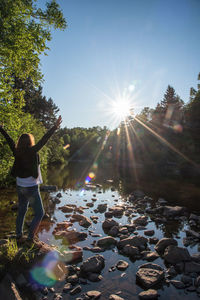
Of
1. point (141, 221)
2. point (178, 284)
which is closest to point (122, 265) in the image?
point (178, 284)

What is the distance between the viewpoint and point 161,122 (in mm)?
65438

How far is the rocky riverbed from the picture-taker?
15.4ft

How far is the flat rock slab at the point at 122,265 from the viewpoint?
230 inches

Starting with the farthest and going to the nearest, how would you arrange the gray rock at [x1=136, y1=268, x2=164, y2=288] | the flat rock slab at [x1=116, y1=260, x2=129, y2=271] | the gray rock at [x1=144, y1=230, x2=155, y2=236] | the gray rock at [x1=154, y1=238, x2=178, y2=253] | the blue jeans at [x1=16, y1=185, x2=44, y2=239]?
the gray rock at [x1=144, y1=230, x2=155, y2=236]
the gray rock at [x1=154, y1=238, x2=178, y2=253]
the flat rock slab at [x1=116, y1=260, x2=129, y2=271]
the blue jeans at [x1=16, y1=185, x2=44, y2=239]
the gray rock at [x1=136, y1=268, x2=164, y2=288]

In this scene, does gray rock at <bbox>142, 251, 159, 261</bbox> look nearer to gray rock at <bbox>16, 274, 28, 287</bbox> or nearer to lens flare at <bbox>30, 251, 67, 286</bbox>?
lens flare at <bbox>30, 251, 67, 286</bbox>

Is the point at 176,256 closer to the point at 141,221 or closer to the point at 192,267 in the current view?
the point at 192,267

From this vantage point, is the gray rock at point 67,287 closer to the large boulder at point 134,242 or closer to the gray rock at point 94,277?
the gray rock at point 94,277

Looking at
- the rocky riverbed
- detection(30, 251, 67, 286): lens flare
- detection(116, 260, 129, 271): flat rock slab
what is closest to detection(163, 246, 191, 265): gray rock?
the rocky riverbed

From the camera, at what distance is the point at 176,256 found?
20.6 ft

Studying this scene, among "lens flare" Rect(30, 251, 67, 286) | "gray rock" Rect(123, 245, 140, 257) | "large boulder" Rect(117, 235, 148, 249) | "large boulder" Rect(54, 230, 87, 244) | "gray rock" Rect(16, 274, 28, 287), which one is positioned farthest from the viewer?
"large boulder" Rect(54, 230, 87, 244)

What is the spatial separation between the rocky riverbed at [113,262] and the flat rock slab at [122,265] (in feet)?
0.14

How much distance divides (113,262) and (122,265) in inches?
14.8

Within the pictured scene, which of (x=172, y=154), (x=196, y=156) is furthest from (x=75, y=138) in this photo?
(x=196, y=156)

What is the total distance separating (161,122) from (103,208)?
5898 centimetres
